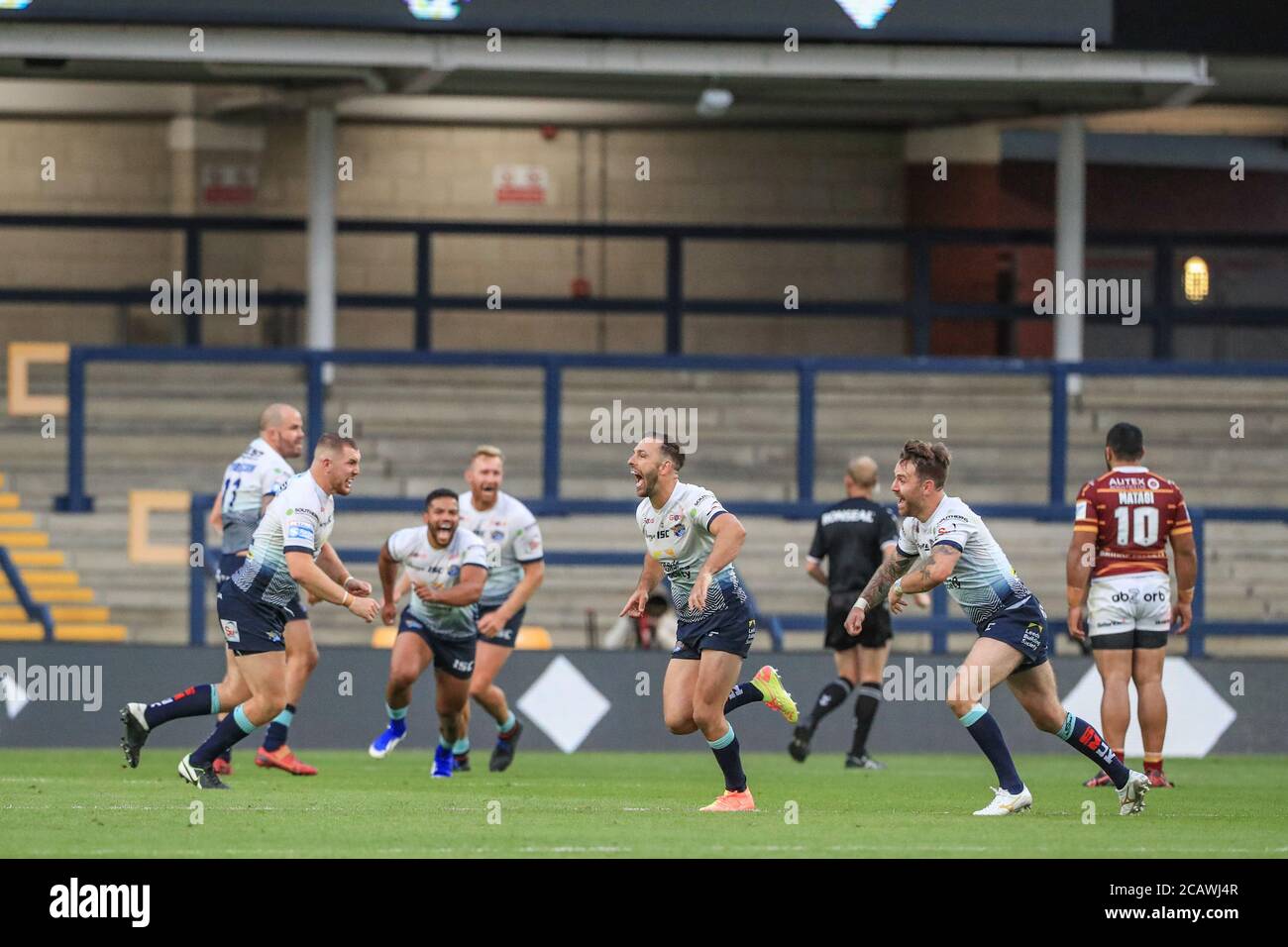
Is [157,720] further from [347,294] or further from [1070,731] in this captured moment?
[347,294]

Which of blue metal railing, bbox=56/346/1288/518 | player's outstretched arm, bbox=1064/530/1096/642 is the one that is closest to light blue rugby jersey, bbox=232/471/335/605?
player's outstretched arm, bbox=1064/530/1096/642

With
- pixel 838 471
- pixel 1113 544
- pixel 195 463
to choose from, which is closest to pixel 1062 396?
pixel 838 471

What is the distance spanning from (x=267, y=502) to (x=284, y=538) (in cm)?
162

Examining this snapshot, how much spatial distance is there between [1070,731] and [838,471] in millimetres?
10266

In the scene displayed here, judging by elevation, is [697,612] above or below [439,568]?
below

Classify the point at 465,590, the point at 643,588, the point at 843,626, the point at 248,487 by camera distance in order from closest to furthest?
the point at 643,588
the point at 465,590
the point at 248,487
the point at 843,626

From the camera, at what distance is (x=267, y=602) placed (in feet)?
39.2

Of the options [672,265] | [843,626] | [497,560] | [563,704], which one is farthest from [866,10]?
[497,560]

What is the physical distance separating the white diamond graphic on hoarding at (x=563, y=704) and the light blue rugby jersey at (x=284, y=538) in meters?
4.74

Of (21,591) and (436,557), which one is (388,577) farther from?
(21,591)

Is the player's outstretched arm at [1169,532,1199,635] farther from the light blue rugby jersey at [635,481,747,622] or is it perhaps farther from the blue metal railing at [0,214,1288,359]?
the blue metal railing at [0,214,1288,359]

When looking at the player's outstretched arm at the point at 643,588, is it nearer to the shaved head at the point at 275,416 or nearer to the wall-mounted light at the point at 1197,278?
the shaved head at the point at 275,416

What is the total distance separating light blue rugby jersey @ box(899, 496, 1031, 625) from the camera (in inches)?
438

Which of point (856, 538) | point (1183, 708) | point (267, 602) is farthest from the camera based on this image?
point (1183, 708)
